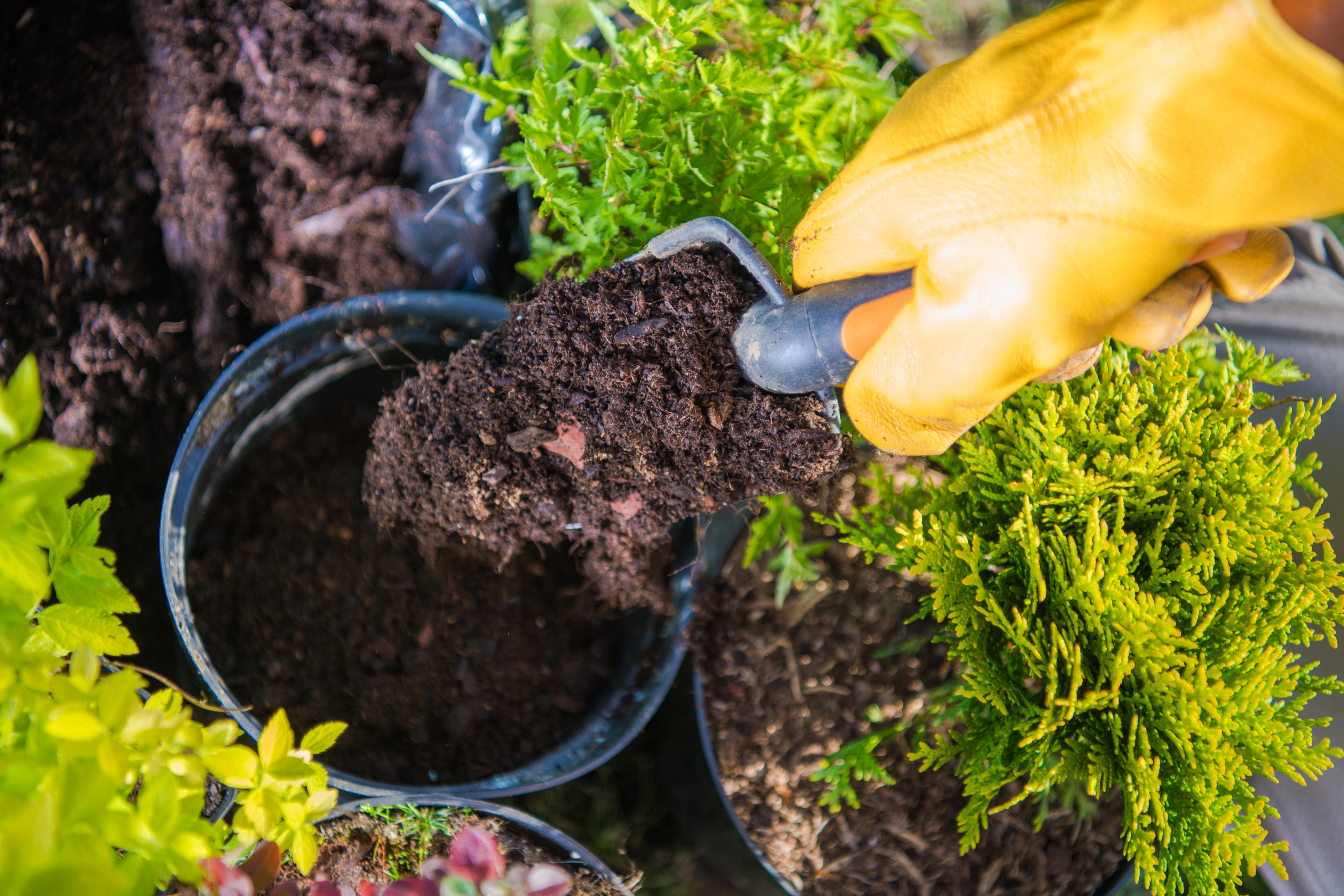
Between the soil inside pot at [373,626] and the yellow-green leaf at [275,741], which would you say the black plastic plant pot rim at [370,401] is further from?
the yellow-green leaf at [275,741]

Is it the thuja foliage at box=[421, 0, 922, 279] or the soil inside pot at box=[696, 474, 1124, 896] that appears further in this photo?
the soil inside pot at box=[696, 474, 1124, 896]

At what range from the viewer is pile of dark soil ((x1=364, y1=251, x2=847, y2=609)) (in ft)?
2.61

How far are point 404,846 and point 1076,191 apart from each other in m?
1.15

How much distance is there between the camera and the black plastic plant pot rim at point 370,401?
985 mm

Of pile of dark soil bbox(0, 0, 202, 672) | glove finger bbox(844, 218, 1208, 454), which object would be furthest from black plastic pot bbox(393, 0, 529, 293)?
glove finger bbox(844, 218, 1208, 454)

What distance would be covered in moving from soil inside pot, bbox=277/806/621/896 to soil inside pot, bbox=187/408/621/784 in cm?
13

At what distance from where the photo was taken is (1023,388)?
0.88 metres

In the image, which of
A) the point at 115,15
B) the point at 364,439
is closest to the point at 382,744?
the point at 364,439

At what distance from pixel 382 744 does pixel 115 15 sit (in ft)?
4.64

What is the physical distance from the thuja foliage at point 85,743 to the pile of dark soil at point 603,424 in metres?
0.37

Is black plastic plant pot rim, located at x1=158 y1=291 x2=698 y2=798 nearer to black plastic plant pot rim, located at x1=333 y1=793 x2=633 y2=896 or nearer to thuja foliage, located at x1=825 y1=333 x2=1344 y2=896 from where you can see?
black plastic plant pot rim, located at x1=333 y1=793 x2=633 y2=896

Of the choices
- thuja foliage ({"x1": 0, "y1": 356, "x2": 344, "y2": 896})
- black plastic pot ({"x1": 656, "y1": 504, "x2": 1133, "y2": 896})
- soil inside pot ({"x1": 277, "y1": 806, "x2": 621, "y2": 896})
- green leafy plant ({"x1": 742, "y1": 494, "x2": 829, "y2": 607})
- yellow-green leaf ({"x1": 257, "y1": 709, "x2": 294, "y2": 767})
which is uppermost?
thuja foliage ({"x1": 0, "y1": 356, "x2": 344, "y2": 896})

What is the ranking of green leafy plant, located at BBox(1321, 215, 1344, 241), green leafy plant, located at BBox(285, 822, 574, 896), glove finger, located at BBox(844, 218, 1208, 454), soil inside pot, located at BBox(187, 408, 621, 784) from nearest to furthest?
1. glove finger, located at BBox(844, 218, 1208, 454)
2. green leafy plant, located at BBox(285, 822, 574, 896)
3. soil inside pot, located at BBox(187, 408, 621, 784)
4. green leafy plant, located at BBox(1321, 215, 1344, 241)

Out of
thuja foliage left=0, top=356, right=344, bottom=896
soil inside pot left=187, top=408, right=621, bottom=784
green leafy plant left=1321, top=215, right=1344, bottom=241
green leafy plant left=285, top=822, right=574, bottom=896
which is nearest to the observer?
thuja foliage left=0, top=356, right=344, bottom=896
